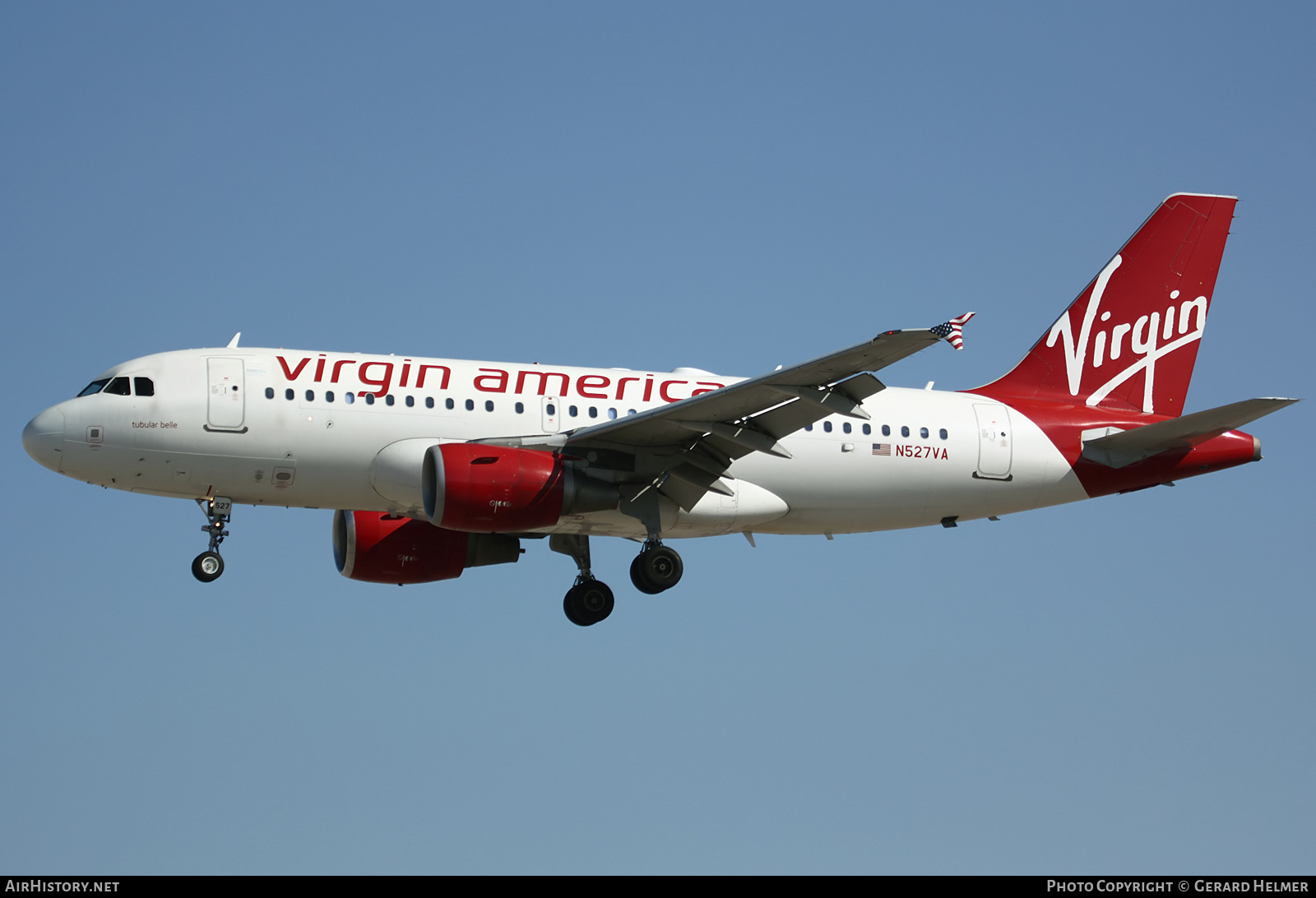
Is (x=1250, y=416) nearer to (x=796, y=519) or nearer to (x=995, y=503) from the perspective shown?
(x=995, y=503)

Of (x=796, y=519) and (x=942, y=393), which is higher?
(x=942, y=393)

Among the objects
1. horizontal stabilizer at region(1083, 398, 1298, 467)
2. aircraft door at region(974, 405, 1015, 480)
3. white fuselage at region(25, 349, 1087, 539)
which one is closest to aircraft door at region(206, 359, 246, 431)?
white fuselage at region(25, 349, 1087, 539)

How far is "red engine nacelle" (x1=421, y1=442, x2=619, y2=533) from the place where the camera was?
2750 centimetres

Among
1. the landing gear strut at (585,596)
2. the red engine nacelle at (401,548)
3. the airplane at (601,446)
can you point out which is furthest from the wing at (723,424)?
the red engine nacelle at (401,548)

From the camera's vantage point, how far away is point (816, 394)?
26.4 metres

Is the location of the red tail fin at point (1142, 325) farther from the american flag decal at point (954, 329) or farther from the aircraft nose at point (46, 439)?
the aircraft nose at point (46, 439)

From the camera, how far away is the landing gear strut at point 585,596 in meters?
32.2

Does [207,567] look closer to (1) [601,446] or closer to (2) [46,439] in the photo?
(2) [46,439]

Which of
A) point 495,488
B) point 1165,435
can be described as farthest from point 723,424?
point 1165,435

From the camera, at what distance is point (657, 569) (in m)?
30.1

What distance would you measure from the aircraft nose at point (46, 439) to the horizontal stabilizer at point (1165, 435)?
65.6 feet

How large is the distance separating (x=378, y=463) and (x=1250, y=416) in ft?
52.6

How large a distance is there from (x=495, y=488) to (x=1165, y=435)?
13.4 metres

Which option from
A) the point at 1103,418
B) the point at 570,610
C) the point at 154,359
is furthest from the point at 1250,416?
the point at 154,359
